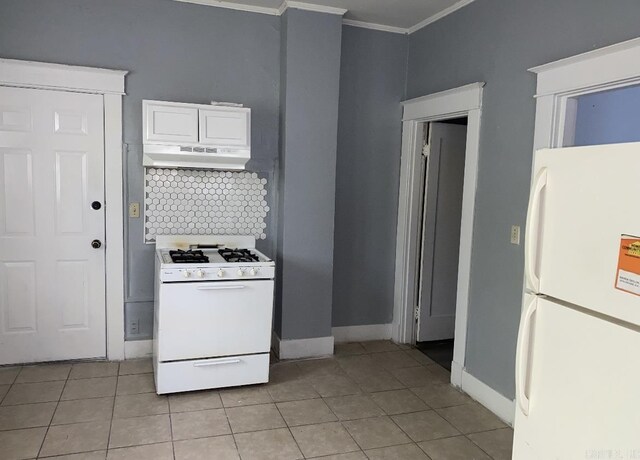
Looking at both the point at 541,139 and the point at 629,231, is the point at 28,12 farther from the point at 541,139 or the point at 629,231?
the point at 629,231

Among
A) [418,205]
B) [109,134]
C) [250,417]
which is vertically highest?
[109,134]

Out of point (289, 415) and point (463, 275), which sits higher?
point (463, 275)

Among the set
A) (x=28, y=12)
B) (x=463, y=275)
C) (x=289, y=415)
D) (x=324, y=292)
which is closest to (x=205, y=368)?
(x=289, y=415)

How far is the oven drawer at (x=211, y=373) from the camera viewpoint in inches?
126

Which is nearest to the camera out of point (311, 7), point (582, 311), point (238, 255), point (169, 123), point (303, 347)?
point (582, 311)

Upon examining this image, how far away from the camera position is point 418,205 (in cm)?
430

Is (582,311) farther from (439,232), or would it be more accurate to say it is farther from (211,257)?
(439,232)

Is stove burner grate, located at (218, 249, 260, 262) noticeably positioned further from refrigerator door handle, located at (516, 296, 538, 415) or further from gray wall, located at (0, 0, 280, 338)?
refrigerator door handle, located at (516, 296, 538, 415)

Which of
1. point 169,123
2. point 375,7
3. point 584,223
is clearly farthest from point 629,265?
point 375,7

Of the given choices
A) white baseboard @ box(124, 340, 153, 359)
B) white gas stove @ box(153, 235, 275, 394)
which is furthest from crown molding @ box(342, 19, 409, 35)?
white baseboard @ box(124, 340, 153, 359)

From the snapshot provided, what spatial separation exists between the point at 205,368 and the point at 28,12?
2.72 m

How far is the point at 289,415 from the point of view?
10.0 ft

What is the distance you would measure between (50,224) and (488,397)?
3304 millimetres

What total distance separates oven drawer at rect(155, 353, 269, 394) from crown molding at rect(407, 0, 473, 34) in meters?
2.86
